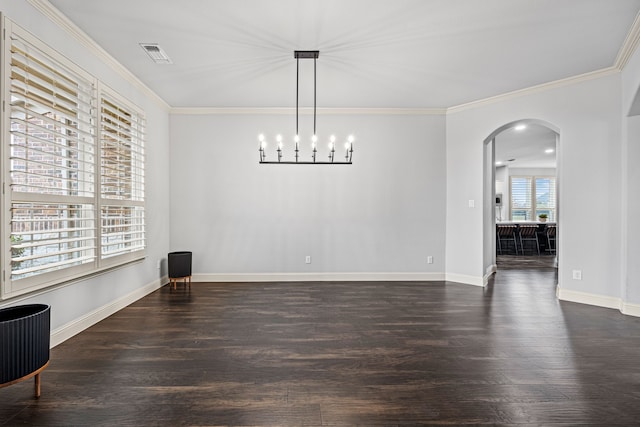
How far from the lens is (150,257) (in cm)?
510

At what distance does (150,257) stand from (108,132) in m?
1.92

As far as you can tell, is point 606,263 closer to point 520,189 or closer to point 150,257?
point 150,257

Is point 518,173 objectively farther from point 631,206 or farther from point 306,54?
point 306,54

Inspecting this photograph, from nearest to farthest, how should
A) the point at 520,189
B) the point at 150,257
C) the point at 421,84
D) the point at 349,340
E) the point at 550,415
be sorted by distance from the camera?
the point at 550,415
the point at 349,340
the point at 421,84
the point at 150,257
the point at 520,189

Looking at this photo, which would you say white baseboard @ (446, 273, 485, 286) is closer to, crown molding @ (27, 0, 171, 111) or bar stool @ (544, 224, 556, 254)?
crown molding @ (27, 0, 171, 111)

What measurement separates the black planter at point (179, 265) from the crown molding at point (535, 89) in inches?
190

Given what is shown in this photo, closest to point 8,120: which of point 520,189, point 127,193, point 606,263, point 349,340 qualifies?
point 127,193

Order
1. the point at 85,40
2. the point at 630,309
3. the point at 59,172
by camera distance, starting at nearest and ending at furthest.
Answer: the point at 59,172
the point at 85,40
the point at 630,309

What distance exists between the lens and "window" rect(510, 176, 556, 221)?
12820 mm

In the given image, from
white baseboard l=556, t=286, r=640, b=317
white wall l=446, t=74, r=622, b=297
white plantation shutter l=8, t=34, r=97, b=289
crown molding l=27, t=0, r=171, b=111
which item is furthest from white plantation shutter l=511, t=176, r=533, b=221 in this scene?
white plantation shutter l=8, t=34, r=97, b=289

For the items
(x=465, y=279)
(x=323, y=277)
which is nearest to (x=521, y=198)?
(x=465, y=279)

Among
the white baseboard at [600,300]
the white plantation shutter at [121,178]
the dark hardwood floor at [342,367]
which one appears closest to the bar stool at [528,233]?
the white baseboard at [600,300]

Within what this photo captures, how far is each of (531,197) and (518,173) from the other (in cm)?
99

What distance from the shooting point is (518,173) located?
12938 mm
